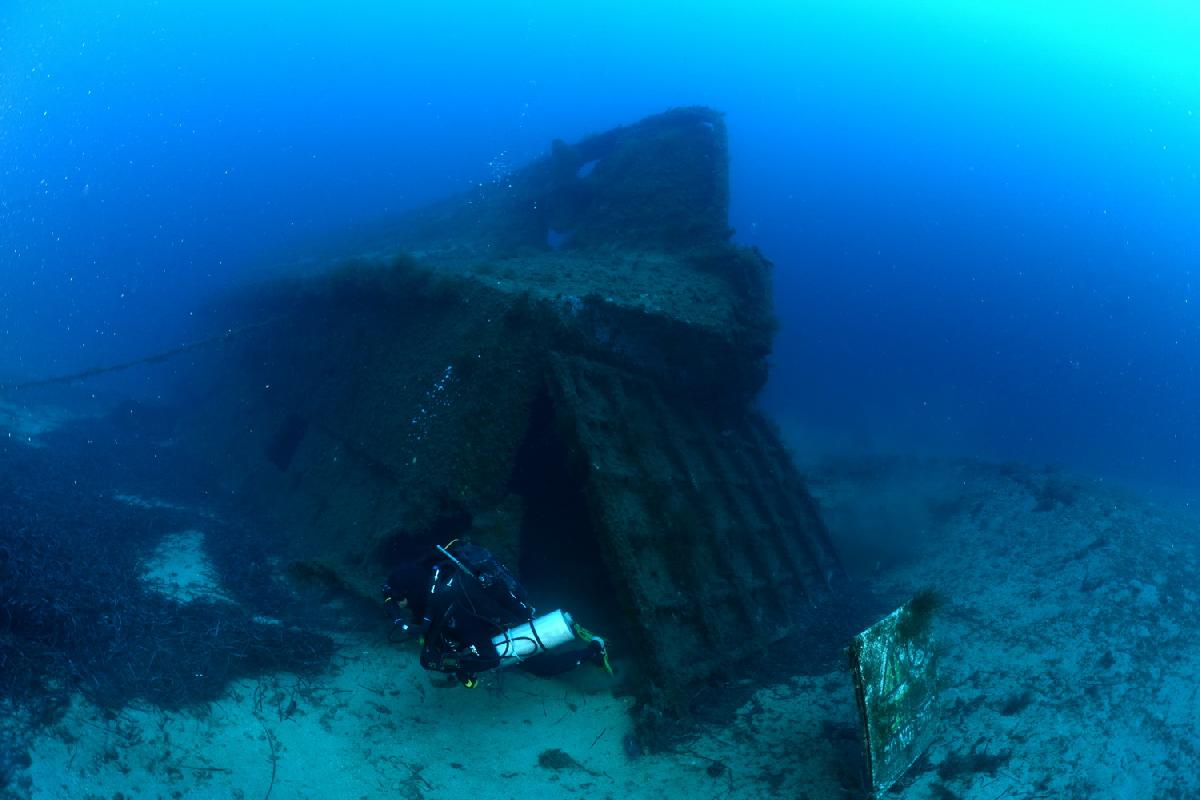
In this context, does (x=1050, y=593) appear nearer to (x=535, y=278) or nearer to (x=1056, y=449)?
(x=535, y=278)

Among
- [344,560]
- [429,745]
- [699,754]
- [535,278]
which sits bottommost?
[699,754]

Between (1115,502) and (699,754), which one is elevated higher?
(699,754)

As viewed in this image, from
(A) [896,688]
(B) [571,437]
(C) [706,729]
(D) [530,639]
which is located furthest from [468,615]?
(A) [896,688]

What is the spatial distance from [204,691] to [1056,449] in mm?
28393

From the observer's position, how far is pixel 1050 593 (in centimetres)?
709

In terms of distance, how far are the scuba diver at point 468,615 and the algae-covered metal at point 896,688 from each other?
2.04 meters

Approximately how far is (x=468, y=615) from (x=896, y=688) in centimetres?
304

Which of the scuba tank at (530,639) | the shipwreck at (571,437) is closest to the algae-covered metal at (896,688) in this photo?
the shipwreck at (571,437)

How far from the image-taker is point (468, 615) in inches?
174

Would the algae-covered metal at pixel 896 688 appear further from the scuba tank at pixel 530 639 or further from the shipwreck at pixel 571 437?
the scuba tank at pixel 530 639

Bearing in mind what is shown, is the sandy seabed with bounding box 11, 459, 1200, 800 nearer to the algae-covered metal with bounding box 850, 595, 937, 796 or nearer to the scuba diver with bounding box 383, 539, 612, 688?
the algae-covered metal with bounding box 850, 595, 937, 796

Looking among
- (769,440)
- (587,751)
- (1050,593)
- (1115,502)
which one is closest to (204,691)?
(587,751)

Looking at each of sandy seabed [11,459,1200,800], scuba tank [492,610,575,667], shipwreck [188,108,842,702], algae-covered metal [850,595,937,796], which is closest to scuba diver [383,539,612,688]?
Result: scuba tank [492,610,575,667]

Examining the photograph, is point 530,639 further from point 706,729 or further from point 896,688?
point 896,688
